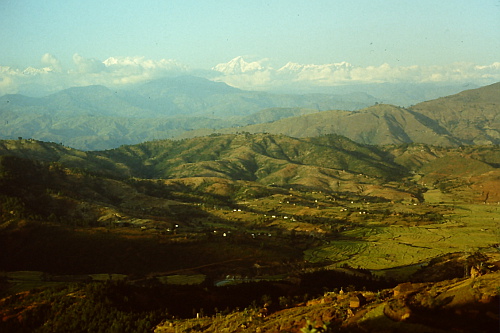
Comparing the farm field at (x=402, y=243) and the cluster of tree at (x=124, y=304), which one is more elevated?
the cluster of tree at (x=124, y=304)

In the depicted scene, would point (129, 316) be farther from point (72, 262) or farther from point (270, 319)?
point (72, 262)

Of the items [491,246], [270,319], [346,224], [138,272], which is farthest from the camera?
[346,224]

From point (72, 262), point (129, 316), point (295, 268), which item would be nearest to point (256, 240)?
point (295, 268)

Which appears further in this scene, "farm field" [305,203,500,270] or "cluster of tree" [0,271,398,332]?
"farm field" [305,203,500,270]

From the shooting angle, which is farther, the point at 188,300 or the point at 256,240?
the point at 256,240

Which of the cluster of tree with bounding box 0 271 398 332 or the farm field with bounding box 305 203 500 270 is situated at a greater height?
the cluster of tree with bounding box 0 271 398 332

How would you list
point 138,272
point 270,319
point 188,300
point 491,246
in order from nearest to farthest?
point 270,319 → point 188,300 → point 138,272 → point 491,246

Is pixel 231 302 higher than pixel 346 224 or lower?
higher

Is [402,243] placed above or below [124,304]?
below

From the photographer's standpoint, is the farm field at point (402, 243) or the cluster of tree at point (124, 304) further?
Answer: the farm field at point (402, 243)

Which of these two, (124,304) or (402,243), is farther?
(402,243)

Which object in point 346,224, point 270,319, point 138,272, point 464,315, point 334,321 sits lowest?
point 346,224
